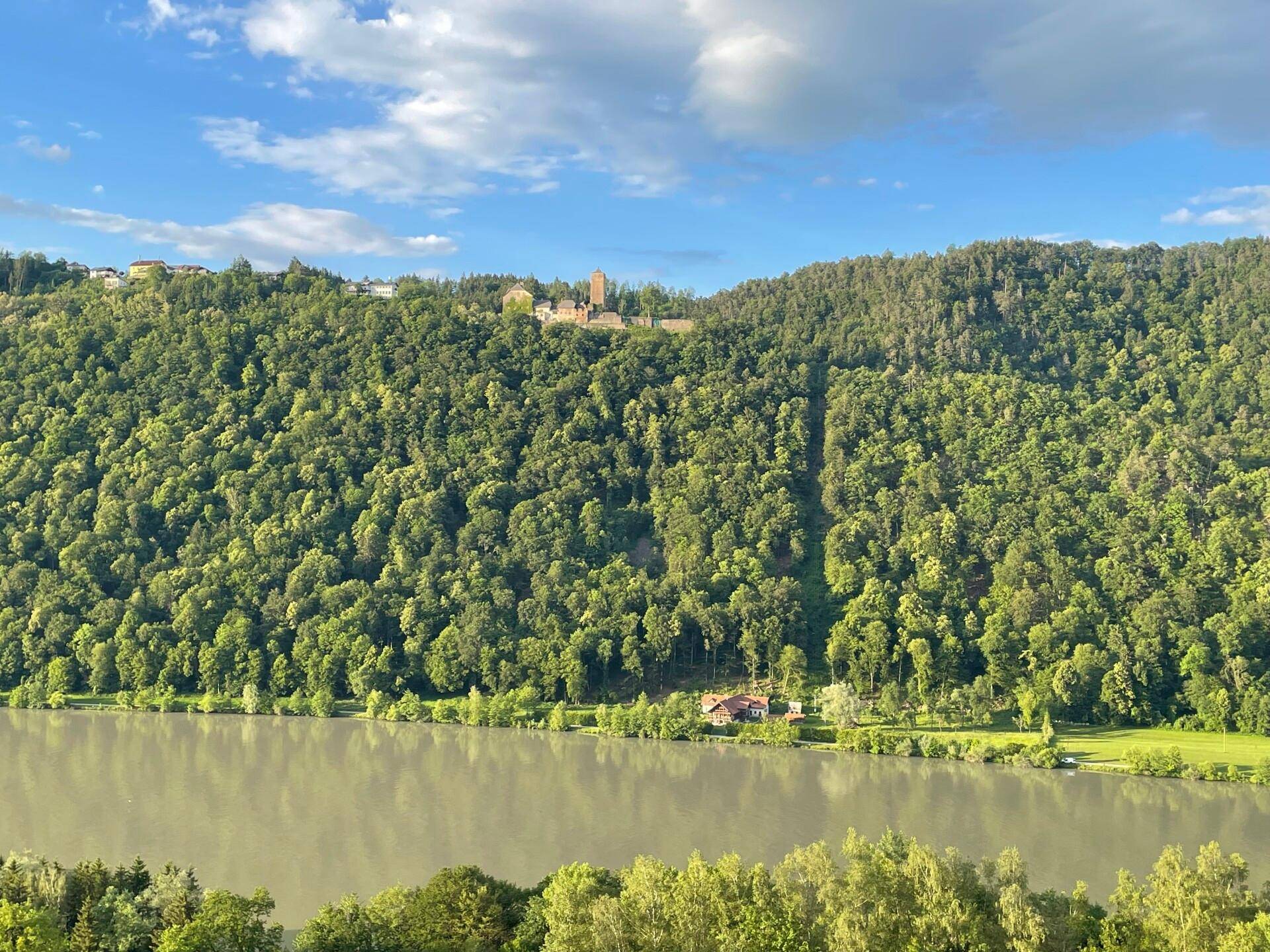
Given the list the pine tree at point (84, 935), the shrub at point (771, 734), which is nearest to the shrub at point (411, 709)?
the shrub at point (771, 734)

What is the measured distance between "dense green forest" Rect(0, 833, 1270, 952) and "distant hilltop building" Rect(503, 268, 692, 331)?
7507 centimetres

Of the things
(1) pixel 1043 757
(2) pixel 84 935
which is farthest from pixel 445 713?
(2) pixel 84 935

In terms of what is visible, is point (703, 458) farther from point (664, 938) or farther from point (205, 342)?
point (664, 938)

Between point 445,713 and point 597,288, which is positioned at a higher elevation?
point 597,288

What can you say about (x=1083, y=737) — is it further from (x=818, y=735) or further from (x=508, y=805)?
(x=508, y=805)

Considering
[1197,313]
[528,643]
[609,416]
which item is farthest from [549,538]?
[1197,313]

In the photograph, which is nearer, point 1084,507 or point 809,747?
point 809,747

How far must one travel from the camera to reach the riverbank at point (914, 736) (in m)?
43.6

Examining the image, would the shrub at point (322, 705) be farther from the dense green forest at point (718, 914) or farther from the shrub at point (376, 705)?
the dense green forest at point (718, 914)

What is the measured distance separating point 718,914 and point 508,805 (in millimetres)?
19545

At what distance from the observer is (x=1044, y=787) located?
41.2m

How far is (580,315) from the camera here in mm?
98938

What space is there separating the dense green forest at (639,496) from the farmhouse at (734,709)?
172 inches

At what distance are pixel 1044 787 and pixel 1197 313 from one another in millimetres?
66665
